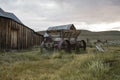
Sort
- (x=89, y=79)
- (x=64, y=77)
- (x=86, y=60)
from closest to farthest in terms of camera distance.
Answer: (x=89, y=79)
(x=64, y=77)
(x=86, y=60)

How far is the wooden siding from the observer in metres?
17.9

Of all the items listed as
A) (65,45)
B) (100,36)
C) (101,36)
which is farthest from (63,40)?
(100,36)

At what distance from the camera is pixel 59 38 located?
1600 cm

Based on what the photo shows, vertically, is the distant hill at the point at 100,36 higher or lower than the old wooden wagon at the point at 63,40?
higher

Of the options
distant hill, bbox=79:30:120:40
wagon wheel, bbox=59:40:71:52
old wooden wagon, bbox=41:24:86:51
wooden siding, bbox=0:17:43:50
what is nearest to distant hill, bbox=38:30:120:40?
distant hill, bbox=79:30:120:40

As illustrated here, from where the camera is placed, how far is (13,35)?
19.2m

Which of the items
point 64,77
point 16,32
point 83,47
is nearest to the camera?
point 64,77

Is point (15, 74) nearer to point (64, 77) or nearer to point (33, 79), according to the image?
point (33, 79)

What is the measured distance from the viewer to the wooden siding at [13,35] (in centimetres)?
1788

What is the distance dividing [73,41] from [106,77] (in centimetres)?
Result: 1053

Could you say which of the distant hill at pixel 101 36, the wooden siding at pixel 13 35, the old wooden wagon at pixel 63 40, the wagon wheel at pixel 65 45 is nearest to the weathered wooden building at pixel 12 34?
the wooden siding at pixel 13 35

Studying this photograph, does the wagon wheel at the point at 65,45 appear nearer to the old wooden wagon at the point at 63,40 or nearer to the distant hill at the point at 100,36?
the old wooden wagon at the point at 63,40

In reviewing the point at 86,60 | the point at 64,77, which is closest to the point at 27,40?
the point at 86,60

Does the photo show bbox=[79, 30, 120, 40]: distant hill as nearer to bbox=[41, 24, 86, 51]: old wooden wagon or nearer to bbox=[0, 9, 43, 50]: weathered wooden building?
bbox=[0, 9, 43, 50]: weathered wooden building
